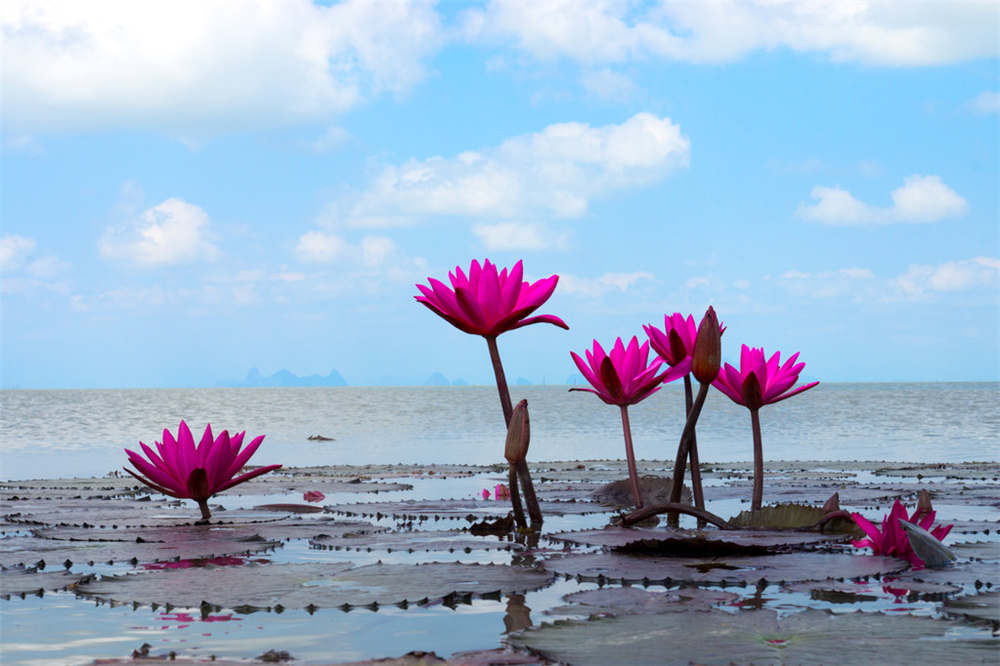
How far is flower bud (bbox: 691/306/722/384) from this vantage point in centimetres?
378

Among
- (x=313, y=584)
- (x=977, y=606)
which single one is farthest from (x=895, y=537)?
(x=313, y=584)

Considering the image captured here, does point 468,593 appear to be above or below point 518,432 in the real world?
below

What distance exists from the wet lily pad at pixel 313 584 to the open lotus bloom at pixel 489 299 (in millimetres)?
1079

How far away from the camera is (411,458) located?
600 inches

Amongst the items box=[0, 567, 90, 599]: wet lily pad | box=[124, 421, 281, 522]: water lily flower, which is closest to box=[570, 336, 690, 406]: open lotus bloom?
box=[124, 421, 281, 522]: water lily flower

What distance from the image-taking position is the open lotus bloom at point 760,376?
4.38m

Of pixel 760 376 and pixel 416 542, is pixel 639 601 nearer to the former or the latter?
pixel 416 542

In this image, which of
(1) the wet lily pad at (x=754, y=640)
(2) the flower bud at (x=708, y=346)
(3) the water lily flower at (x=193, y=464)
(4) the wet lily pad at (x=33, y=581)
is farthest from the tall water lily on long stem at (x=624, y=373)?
(4) the wet lily pad at (x=33, y=581)

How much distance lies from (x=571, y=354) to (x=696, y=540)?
1241mm

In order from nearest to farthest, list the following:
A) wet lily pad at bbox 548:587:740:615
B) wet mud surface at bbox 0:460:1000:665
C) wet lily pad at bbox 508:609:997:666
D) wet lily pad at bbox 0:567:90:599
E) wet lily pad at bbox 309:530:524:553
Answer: wet lily pad at bbox 508:609:997:666
wet mud surface at bbox 0:460:1000:665
wet lily pad at bbox 548:587:740:615
wet lily pad at bbox 0:567:90:599
wet lily pad at bbox 309:530:524:553

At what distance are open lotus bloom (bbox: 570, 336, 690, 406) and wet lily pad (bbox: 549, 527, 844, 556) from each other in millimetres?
555

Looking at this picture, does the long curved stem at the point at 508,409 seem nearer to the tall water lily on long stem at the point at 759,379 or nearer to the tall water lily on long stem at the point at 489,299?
the tall water lily on long stem at the point at 489,299

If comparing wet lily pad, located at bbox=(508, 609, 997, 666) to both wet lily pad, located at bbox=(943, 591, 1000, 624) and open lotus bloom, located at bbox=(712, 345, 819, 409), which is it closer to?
wet lily pad, located at bbox=(943, 591, 1000, 624)

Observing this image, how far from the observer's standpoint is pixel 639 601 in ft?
8.91
